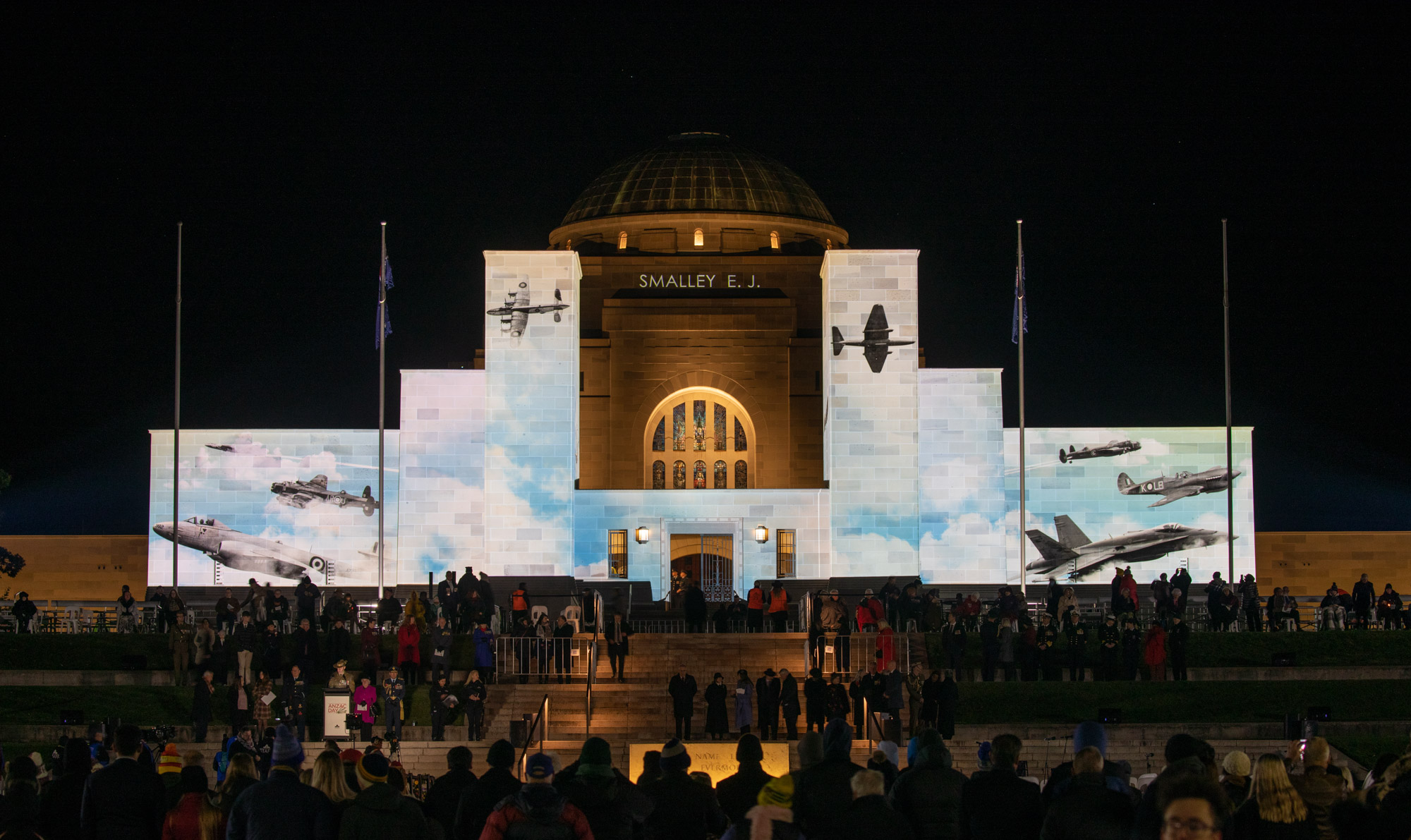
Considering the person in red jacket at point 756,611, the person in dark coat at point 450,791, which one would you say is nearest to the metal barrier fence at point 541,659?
the person in red jacket at point 756,611

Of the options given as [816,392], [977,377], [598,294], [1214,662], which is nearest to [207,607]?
[598,294]

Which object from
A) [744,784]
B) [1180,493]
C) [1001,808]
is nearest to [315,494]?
[1180,493]

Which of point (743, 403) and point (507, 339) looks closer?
point (507, 339)

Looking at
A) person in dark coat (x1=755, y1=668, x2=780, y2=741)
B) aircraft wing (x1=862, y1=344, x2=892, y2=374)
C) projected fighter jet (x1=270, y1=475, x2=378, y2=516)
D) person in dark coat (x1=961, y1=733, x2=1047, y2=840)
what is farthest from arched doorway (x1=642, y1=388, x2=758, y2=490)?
person in dark coat (x1=961, y1=733, x2=1047, y2=840)

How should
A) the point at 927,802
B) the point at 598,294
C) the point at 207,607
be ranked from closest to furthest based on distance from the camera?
the point at 927,802 → the point at 207,607 → the point at 598,294

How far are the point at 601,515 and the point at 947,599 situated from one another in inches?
288

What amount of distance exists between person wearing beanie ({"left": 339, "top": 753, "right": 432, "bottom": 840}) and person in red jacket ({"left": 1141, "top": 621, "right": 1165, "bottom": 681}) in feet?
57.8

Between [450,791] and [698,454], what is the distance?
29499 millimetres

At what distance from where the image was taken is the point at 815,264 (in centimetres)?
4044

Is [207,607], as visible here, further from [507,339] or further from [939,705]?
[939,705]

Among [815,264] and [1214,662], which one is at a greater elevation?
[815,264]

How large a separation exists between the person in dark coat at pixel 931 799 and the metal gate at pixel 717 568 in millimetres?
25554

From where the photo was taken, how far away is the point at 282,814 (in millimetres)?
8086

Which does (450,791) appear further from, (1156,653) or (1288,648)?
(1288,648)
